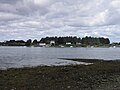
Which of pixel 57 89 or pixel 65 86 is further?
pixel 65 86

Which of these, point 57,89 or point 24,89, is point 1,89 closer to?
point 24,89

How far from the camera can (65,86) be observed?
18828 millimetres

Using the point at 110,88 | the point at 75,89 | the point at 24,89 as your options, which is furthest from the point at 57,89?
the point at 110,88

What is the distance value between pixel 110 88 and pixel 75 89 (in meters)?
2.44

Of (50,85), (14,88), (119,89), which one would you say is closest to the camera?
(119,89)

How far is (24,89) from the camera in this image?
1758 centimetres

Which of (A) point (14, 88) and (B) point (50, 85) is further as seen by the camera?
(B) point (50, 85)

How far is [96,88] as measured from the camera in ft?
57.8

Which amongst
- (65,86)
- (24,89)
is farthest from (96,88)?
(24,89)

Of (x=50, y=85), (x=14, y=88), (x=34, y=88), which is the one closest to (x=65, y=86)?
(x=50, y=85)

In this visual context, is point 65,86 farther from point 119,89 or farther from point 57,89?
point 119,89

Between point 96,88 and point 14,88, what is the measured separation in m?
5.86

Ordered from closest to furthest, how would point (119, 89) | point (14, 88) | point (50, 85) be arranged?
point (119, 89)
point (14, 88)
point (50, 85)

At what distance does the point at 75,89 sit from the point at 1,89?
524cm
